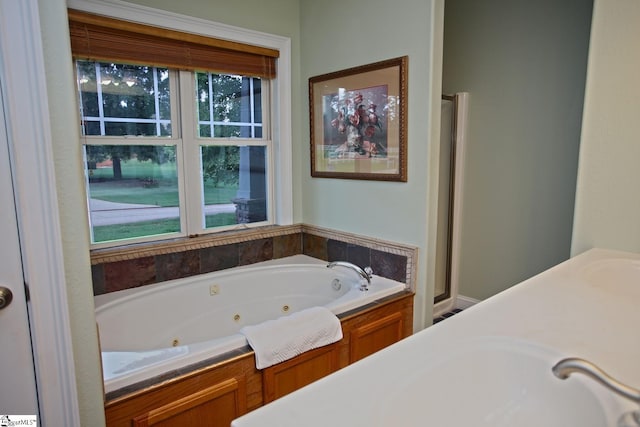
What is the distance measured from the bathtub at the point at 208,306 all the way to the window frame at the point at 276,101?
44 centimetres

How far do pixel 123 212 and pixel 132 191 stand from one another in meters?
0.15

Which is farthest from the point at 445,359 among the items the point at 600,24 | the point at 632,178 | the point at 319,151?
the point at 319,151

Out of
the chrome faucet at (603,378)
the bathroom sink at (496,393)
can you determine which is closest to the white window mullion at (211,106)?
the bathroom sink at (496,393)

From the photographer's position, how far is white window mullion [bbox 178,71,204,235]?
2.65m

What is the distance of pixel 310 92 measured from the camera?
118 inches

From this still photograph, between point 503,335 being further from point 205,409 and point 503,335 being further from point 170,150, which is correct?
point 170,150

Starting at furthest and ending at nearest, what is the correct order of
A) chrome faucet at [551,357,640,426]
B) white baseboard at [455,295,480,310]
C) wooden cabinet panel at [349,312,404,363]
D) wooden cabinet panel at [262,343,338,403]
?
white baseboard at [455,295,480,310] < wooden cabinet panel at [349,312,404,363] < wooden cabinet panel at [262,343,338,403] < chrome faucet at [551,357,640,426]

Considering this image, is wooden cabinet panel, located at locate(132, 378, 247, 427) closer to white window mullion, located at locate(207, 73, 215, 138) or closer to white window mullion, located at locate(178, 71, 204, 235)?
white window mullion, located at locate(178, 71, 204, 235)

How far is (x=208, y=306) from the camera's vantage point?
2553mm

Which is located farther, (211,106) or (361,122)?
(211,106)

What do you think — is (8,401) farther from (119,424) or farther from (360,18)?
(360,18)

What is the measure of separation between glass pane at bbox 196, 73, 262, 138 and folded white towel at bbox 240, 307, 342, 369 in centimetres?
155

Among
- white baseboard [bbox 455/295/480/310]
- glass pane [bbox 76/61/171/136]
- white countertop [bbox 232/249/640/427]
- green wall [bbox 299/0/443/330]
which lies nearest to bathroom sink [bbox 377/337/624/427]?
white countertop [bbox 232/249/640/427]

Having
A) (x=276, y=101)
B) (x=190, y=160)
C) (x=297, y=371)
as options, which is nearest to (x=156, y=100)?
(x=190, y=160)
